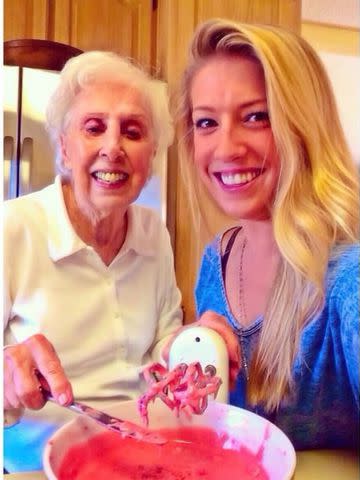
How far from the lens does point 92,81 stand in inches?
19.2

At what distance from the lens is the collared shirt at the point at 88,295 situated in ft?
1.58

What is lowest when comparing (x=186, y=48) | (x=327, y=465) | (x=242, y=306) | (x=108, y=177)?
(x=327, y=465)

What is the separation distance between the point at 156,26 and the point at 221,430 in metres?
0.34

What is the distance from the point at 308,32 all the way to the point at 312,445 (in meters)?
0.35

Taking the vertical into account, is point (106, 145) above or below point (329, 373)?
above

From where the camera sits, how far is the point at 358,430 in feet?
1.63

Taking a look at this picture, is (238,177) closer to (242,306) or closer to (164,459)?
(242,306)

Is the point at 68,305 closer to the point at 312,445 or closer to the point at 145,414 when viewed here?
the point at 145,414

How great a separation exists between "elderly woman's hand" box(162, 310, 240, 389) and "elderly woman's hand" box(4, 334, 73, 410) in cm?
9

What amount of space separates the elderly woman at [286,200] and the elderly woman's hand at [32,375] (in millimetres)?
145

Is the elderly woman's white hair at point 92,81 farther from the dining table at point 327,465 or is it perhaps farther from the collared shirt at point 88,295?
the dining table at point 327,465

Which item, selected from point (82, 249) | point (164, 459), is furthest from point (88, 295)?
point (164, 459)

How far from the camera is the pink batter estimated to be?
0.44 meters

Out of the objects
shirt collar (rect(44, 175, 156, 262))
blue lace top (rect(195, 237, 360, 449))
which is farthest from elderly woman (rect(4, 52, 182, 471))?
blue lace top (rect(195, 237, 360, 449))
